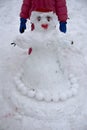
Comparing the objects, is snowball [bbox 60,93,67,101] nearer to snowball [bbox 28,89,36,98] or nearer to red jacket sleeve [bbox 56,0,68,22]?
snowball [bbox 28,89,36,98]

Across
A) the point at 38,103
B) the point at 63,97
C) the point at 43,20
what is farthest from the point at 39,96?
the point at 43,20

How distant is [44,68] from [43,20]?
0.36 meters

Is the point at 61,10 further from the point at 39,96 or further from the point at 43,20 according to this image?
the point at 39,96

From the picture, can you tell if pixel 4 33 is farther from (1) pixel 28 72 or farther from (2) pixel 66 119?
(2) pixel 66 119

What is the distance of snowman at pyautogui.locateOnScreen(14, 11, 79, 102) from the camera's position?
1943mm

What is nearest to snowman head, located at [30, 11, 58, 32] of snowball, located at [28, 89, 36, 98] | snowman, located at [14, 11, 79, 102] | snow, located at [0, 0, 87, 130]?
snowman, located at [14, 11, 79, 102]

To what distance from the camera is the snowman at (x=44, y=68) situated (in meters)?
1.94

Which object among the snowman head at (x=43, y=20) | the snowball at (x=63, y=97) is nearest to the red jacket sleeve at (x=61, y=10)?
the snowman head at (x=43, y=20)

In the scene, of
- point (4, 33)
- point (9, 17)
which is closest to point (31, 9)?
point (4, 33)

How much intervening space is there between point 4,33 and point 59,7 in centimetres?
105

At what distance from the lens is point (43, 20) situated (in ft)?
6.16

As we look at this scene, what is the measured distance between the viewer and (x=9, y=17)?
10.4 ft

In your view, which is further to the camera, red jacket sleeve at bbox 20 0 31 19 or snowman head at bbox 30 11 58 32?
red jacket sleeve at bbox 20 0 31 19

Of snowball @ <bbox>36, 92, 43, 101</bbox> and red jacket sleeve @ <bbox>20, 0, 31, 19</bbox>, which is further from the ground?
red jacket sleeve @ <bbox>20, 0, 31, 19</bbox>
